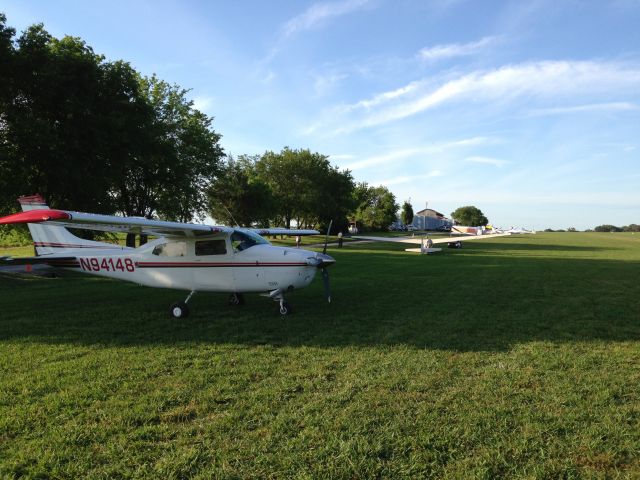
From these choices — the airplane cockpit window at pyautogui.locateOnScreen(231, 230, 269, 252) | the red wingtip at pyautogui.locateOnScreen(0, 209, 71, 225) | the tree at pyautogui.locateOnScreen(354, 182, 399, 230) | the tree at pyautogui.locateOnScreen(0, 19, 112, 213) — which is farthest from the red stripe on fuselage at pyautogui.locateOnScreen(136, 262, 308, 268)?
the tree at pyautogui.locateOnScreen(354, 182, 399, 230)

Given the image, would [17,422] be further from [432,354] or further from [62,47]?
[62,47]

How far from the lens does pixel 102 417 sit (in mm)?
4238

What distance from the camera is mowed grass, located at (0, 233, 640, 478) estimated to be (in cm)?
344

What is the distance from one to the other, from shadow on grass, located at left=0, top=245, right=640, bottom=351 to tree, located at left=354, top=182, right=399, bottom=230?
7719 cm

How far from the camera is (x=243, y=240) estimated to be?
987 cm

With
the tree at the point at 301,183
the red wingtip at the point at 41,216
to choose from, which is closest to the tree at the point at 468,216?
the tree at the point at 301,183

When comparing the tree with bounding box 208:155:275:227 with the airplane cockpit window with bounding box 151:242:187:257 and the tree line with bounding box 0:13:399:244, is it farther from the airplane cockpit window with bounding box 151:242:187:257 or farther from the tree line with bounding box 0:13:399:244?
the airplane cockpit window with bounding box 151:242:187:257

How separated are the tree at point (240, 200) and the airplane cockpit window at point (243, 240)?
1193 inches

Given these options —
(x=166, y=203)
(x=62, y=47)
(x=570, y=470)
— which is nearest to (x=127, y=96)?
(x=62, y=47)

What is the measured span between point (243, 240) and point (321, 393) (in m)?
5.67

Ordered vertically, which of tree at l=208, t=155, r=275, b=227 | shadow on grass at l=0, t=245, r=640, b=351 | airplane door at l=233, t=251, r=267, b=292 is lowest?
shadow on grass at l=0, t=245, r=640, b=351

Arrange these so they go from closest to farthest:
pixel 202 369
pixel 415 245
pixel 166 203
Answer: pixel 202 369 < pixel 166 203 < pixel 415 245

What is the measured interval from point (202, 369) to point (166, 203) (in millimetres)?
26446

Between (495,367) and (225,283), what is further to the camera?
(225,283)
